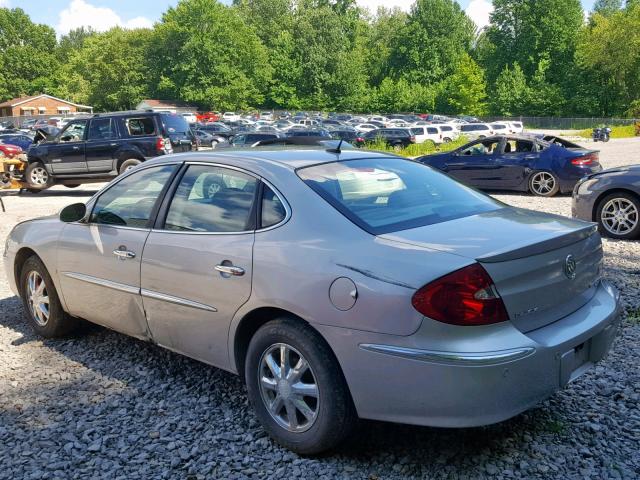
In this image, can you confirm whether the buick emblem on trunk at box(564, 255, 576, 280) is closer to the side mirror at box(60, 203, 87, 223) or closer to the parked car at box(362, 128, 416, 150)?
the side mirror at box(60, 203, 87, 223)

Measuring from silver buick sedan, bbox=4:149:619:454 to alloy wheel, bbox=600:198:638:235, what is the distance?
17.0 feet

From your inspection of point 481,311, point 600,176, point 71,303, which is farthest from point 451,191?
point 600,176

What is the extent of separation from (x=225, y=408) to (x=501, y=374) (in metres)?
1.85

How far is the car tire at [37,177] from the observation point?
1633 centimetres

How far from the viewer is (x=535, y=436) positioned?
3.33m

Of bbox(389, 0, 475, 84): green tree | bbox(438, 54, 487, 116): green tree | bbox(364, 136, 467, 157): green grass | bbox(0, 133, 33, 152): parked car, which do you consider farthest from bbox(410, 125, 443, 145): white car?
bbox(389, 0, 475, 84): green tree

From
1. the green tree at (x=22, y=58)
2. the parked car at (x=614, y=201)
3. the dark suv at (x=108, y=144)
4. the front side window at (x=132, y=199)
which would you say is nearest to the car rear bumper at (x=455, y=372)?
the front side window at (x=132, y=199)

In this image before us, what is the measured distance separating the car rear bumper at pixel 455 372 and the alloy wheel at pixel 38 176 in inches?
606

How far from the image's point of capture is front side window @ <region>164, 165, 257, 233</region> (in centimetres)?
356

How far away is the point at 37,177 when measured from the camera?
16.4 m

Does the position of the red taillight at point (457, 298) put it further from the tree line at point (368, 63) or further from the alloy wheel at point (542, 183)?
the tree line at point (368, 63)

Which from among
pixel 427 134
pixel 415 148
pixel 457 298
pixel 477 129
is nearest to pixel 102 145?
pixel 457 298

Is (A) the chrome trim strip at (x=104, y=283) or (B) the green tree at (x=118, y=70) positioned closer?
(A) the chrome trim strip at (x=104, y=283)

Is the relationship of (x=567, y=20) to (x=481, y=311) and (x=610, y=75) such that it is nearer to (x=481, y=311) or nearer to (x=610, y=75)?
(x=610, y=75)
